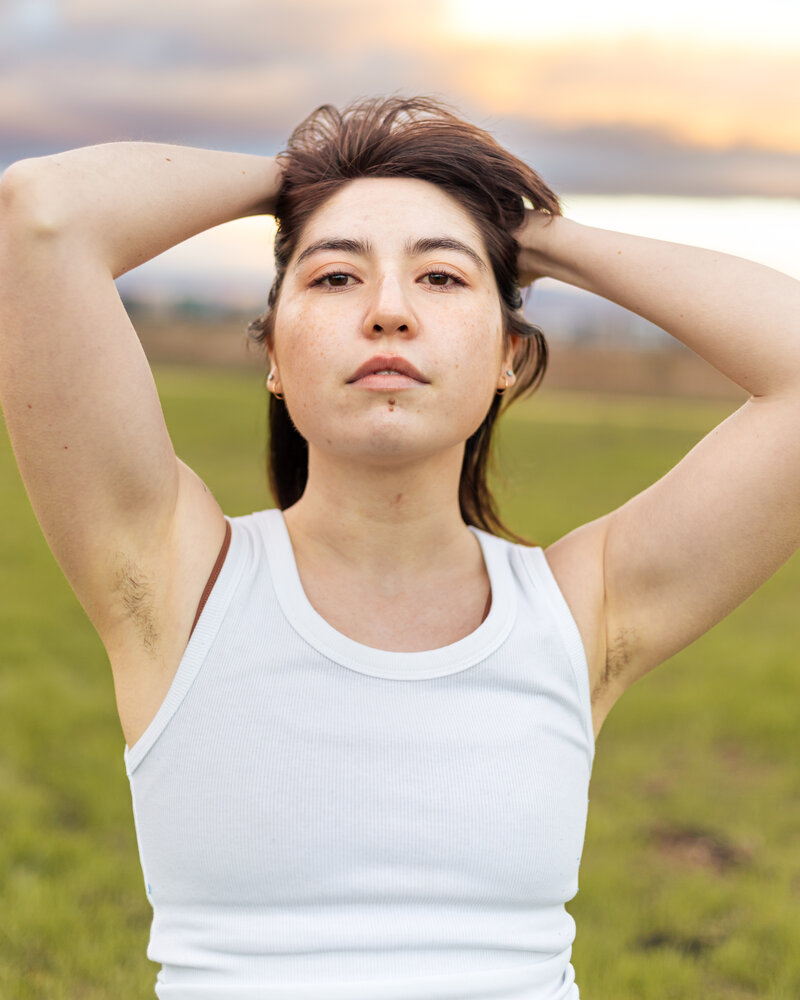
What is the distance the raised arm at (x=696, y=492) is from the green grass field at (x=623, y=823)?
0.74m

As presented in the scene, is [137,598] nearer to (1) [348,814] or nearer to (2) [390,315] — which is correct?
(1) [348,814]

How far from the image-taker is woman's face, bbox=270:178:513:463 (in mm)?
2195

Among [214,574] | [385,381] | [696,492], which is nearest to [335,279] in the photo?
[385,381]

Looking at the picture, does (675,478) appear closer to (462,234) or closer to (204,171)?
(462,234)

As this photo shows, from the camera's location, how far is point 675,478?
2.39 meters

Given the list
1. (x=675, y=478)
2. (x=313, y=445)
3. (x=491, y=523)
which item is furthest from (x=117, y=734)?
(x=675, y=478)

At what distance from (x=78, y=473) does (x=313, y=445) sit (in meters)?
0.56

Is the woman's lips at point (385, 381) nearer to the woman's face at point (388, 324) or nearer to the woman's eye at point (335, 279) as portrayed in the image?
the woman's face at point (388, 324)

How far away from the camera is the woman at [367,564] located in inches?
80.8

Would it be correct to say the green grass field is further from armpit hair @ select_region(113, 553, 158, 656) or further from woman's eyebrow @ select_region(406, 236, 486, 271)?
armpit hair @ select_region(113, 553, 158, 656)

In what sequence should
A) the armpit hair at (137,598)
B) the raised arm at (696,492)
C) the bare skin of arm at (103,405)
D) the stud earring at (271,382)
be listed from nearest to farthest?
the bare skin of arm at (103,405) → the armpit hair at (137,598) → the raised arm at (696,492) → the stud earring at (271,382)

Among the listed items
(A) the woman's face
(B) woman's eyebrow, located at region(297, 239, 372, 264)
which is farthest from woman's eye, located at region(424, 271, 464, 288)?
(B) woman's eyebrow, located at region(297, 239, 372, 264)

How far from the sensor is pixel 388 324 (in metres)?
2.19

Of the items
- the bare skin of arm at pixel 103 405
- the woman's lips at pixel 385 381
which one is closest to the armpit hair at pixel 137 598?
the bare skin of arm at pixel 103 405
